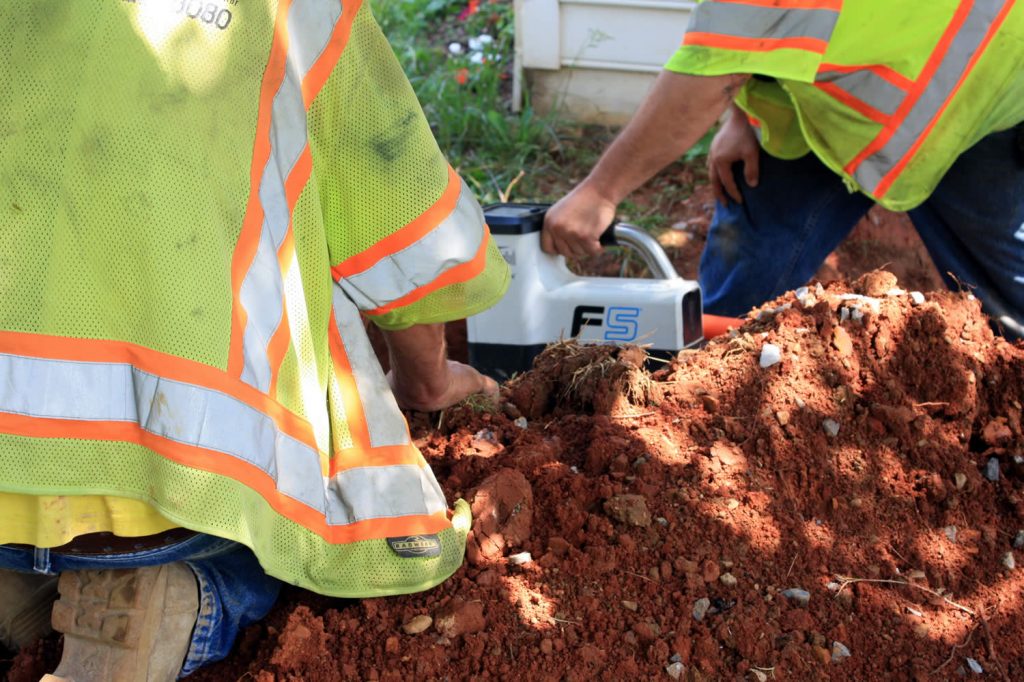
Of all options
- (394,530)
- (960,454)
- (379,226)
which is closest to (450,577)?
(394,530)

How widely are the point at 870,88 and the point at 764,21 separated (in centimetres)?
34

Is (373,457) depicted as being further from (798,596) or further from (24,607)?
(798,596)

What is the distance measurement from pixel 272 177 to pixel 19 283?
1.25 feet

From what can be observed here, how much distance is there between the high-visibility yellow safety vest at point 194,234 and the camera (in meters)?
1.23

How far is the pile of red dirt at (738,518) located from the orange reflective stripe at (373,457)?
0.87ft

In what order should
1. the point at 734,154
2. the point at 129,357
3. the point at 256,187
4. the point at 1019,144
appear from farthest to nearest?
1. the point at 734,154
2. the point at 1019,144
3. the point at 256,187
4. the point at 129,357

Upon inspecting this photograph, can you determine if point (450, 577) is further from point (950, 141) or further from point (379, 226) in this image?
point (950, 141)

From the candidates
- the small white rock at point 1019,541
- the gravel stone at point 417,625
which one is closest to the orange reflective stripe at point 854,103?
the small white rock at point 1019,541

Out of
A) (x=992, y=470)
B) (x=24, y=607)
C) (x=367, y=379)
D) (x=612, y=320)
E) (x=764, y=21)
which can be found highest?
(x=764, y=21)

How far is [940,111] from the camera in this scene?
7.62 feet

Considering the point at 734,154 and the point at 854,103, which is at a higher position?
the point at 854,103

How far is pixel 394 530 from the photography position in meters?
1.72

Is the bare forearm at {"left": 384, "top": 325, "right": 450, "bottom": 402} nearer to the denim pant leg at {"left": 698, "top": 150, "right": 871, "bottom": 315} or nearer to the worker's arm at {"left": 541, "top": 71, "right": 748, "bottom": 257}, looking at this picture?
the worker's arm at {"left": 541, "top": 71, "right": 748, "bottom": 257}

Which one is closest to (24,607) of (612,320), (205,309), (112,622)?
(112,622)
